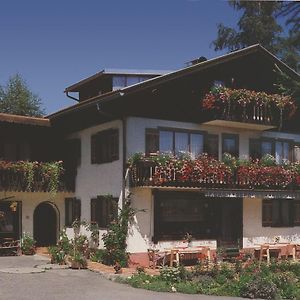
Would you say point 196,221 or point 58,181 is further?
point 58,181

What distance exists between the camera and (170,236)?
24.6m

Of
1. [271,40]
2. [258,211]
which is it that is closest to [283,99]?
[258,211]

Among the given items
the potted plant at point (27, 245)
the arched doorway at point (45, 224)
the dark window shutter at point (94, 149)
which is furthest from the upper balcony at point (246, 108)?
the potted plant at point (27, 245)

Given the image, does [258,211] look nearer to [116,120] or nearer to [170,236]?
[170,236]

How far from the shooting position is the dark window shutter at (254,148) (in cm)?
2792

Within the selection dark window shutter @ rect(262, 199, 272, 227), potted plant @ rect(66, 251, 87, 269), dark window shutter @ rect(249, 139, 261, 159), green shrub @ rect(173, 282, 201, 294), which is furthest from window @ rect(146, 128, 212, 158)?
green shrub @ rect(173, 282, 201, 294)

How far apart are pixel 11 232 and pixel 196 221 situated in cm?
890

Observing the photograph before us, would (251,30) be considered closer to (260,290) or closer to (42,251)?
(42,251)

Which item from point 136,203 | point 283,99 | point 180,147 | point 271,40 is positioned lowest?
point 136,203

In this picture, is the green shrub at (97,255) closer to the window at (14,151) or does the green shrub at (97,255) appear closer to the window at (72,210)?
the window at (72,210)

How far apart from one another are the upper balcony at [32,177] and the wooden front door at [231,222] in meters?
7.59

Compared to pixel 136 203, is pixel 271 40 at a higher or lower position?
higher

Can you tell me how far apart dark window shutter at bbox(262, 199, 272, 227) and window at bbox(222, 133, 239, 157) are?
290 centimetres

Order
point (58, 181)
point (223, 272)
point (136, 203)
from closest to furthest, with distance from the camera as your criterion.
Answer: point (223, 272), point (136, 203), point (58, 181)
